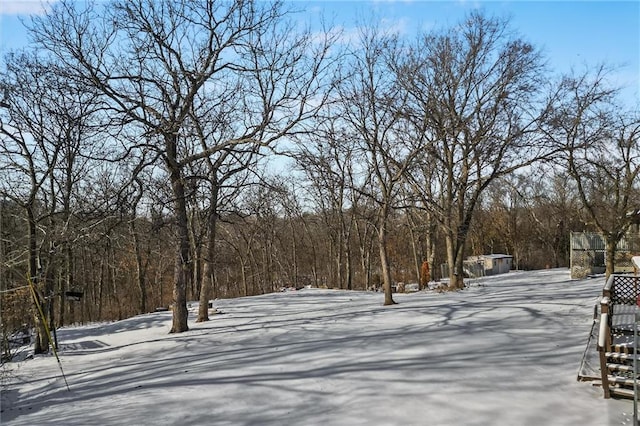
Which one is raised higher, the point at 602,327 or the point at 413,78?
the point at 413,78

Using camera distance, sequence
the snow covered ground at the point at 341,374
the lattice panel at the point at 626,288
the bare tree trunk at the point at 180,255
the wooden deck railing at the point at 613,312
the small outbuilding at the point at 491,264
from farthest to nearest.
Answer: the small outbuilding at the point at 491,264, the bare tree trunk at the point at 180,255, the lattice panel at the point at 626,288, the wooden deck railing at the point at 613,312, the snow covered ground at the point at 341,374

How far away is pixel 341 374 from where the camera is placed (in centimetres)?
749

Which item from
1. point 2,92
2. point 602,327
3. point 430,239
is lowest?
point 602,327

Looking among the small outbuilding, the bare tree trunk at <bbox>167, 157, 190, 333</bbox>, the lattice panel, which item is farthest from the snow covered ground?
the small outbuilding

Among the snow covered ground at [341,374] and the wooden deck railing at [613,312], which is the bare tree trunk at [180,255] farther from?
the wooden deck railing at [613,312]

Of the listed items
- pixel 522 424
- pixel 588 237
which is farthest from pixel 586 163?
pixel 522 424

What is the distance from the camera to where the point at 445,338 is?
9.40 metres

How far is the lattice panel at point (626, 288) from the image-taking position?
957 cm

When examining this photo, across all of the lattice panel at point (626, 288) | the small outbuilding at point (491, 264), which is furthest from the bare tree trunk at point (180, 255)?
the small outbuilding at point (491, 264)

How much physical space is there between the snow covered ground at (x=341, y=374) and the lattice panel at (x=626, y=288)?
0.90 meters

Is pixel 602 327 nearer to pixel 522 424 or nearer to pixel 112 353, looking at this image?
pixel 522 424

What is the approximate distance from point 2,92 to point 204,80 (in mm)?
6288

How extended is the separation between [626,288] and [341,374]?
620 cm

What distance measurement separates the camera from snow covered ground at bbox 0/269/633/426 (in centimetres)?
610
